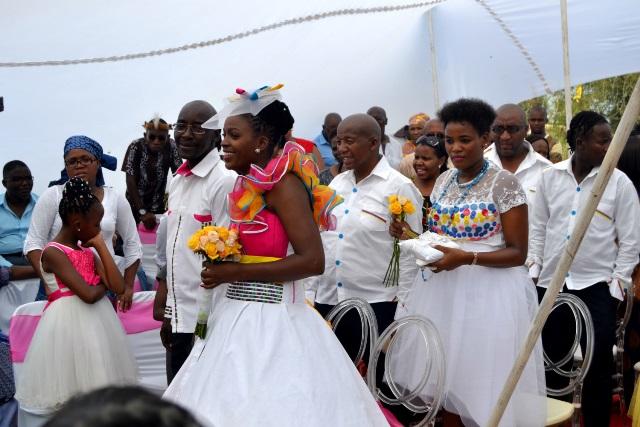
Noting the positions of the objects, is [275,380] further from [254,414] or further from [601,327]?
[601,327]

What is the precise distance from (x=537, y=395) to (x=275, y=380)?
1.74 m

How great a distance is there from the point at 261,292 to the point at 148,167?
14.9 feet

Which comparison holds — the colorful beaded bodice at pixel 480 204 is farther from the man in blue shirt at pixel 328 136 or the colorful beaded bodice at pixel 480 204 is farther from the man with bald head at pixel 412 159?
the man in blue shirt at pixel 328 136

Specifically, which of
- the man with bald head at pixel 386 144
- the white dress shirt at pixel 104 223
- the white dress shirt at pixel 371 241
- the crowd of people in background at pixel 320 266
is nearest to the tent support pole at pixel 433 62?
the man with bald head at pixel 386 144

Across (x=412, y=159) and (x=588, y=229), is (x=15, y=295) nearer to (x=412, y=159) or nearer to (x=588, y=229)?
(x=412, y=159)

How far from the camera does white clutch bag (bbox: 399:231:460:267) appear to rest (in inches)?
194

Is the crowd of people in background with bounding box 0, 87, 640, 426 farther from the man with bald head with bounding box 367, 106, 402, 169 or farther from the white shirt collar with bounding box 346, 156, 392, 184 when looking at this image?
the man with bald head with bounding box 367, 106, 402, 169

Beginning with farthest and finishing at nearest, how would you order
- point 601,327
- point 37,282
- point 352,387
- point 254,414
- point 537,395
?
point 37,282 → point 601,327 → point 537,395 → point 352,387 → point 254,414

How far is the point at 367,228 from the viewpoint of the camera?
6.18m

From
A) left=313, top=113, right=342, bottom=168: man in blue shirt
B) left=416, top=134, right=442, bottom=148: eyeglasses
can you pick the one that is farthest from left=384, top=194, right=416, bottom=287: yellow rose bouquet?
left=313, top=113, right=342, bottom=168: man in blue shirt

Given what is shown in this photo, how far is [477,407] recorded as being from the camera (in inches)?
198

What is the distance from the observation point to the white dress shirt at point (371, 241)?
6168 millimetres

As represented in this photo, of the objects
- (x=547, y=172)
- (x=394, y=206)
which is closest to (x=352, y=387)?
(x=394, y=206)

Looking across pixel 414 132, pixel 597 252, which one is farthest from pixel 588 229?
pixel 414 132
